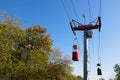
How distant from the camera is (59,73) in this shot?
178 feet

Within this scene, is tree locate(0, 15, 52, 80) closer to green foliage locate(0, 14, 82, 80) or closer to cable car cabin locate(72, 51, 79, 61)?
green foliage locate(0, 14, 82, 80)

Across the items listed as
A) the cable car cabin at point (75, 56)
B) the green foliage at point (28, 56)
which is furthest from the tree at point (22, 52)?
the cable car cabin at point (75, 56)

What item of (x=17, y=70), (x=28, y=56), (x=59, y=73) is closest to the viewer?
(x=17, y=70)

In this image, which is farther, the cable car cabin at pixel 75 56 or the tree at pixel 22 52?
the tree at pixel 22 52

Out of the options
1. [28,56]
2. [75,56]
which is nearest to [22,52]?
[28,56]

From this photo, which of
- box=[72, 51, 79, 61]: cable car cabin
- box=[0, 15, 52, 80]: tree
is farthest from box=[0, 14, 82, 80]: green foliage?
box=[72, 51, 79, 61]: cable car cabin

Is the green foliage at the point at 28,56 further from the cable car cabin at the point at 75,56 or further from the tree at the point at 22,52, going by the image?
the cable car cabin at the point at 75,56

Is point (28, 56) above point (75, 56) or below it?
above

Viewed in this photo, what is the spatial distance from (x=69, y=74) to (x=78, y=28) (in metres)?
38.3

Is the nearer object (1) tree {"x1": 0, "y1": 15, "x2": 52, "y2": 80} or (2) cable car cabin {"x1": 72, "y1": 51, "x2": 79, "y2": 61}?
(2) cable car cabin {"x1": 72, "y1": 51, "x2": 79, "y2": 61}

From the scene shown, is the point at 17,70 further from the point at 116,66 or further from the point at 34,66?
the point at 116,66

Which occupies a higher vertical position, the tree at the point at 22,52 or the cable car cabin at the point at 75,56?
the tree at the point at 22,52

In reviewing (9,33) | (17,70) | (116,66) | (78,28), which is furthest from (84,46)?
(116,66)

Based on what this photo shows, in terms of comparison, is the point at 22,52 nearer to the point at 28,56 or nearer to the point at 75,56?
the point at 28,56
